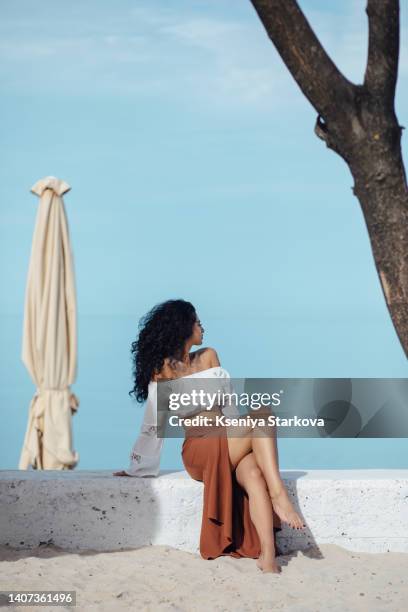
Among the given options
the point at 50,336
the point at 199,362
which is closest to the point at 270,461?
the point at 199,362

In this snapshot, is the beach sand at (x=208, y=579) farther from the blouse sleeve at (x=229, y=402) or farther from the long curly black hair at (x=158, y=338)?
the long curly black hair at (x=158, y=338)

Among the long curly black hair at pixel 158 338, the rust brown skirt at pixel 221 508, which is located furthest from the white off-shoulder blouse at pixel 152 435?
the rust brown skirt at pixel 221 508

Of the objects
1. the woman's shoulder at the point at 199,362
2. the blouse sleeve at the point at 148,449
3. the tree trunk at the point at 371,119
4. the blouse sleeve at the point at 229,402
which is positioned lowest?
the blouse sleeve at the point at 148,449

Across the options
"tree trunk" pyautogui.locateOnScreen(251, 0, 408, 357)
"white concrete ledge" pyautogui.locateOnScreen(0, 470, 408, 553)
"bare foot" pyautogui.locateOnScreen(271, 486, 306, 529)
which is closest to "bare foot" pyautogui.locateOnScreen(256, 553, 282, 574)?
"bare foot" pyautogui.locateOnScreen(271, 486, 306, 529)

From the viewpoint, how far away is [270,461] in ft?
15.0

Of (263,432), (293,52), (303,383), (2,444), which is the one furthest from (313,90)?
(2,444)

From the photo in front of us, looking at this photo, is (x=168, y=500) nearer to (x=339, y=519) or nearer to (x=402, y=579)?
(x=339, y=519)

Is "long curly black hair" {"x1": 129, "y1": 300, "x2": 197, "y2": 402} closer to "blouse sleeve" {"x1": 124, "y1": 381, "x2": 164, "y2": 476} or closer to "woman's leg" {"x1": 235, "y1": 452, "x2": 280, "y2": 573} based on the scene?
"blouse sleeve" {"x1": 124, "y1": 381, "x2": 164, "y2": 476}

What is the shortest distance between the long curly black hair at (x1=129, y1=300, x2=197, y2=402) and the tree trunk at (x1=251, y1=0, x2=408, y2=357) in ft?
5.94

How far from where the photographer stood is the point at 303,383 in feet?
19.0

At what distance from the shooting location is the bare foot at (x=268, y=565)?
4445mm

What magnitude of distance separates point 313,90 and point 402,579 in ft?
8.03

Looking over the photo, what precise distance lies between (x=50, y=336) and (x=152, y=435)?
2156 mm

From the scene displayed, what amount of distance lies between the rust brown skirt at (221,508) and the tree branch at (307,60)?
77.6 inches
